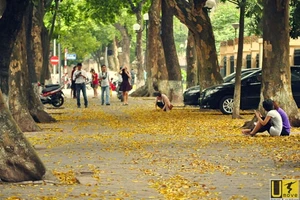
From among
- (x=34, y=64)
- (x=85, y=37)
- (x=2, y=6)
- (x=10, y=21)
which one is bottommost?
(x=34, y=64)

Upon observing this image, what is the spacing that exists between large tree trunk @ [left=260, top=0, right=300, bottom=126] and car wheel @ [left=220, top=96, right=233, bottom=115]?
687cm

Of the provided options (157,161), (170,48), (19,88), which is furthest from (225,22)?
(157,161)

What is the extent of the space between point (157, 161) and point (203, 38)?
19713 millimetres

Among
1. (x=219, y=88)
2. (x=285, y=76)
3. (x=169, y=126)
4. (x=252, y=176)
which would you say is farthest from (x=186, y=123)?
(x=252, y=176)

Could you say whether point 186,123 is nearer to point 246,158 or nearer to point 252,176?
point 246,158

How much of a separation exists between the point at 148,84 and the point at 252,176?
40.3 m

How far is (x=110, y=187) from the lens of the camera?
44.4 feet

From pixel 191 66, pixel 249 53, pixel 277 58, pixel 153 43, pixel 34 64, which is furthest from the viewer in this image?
pixel 249 53

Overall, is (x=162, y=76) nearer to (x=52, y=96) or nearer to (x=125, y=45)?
(x=52, y=96)

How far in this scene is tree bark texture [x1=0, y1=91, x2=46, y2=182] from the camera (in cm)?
1409

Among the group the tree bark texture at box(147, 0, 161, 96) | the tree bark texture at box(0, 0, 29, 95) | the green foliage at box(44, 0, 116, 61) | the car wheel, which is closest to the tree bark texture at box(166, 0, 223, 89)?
the car wheel

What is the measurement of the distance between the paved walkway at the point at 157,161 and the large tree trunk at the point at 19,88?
67cm
